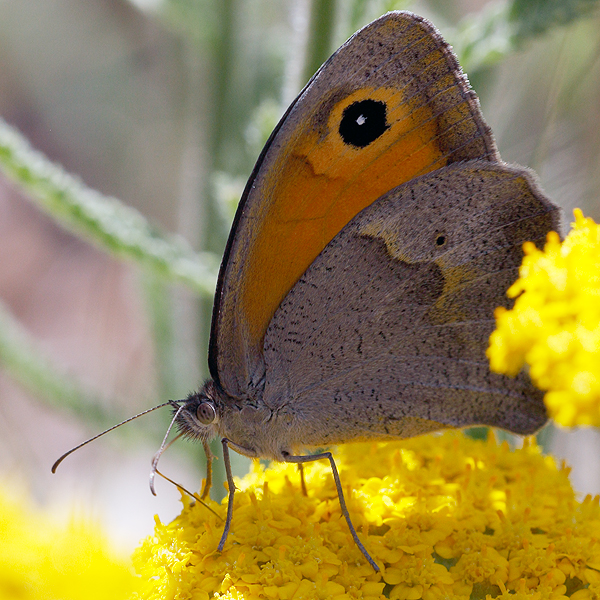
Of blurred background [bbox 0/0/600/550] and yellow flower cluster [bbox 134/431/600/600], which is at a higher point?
blurred background [bbox 0/0/600/550]

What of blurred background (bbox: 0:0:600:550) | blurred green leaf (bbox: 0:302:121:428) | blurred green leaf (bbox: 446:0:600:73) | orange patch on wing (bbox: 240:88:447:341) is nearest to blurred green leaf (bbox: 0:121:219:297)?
blurred background (bbox: 0:0:600:550)

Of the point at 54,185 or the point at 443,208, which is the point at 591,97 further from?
the point at 54,185

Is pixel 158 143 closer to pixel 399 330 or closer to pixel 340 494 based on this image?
pixel 399 330

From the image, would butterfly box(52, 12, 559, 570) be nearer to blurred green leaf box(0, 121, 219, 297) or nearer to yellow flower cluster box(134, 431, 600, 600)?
yellow flower cluster box(134, 431, 600, 600)

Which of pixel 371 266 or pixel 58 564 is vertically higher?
pixel 371 266

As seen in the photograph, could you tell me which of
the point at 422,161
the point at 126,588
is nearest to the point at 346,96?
the point at 422,161

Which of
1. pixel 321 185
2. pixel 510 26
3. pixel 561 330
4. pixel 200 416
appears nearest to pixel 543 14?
pixel 510 26

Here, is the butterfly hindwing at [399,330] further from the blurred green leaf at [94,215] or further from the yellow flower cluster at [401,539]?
the blurred green leaf at [94,215]
